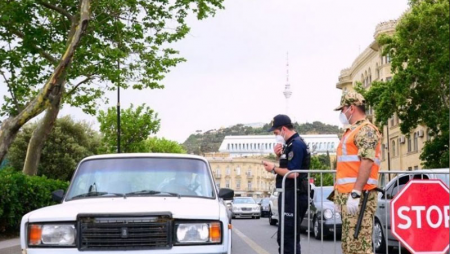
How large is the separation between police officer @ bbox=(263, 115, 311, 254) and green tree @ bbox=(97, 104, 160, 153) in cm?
4904

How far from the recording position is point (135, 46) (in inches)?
936

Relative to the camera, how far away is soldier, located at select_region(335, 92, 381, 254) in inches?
283

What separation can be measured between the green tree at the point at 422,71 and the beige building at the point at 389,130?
56.4ft

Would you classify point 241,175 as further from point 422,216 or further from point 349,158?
point 422,216

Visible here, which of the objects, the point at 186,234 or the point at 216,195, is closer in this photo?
the point at 186,234

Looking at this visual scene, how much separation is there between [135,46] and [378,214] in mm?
13535

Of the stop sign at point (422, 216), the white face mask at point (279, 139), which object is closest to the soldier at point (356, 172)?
the stop sign at point (422, 216)

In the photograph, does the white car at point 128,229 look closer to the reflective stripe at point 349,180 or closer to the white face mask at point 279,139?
the reflective stripe at point 349,180

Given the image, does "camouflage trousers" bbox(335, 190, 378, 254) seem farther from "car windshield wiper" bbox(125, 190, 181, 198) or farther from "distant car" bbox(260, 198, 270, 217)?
"distant car" bbox(260, 198, 270, 217)

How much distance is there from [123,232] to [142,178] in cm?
134

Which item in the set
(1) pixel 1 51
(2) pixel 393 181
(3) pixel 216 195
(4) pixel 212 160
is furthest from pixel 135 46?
(4) pixel 212 160

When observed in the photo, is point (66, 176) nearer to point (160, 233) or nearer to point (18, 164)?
Result: point (18, 164)

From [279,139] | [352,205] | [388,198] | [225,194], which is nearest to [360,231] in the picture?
[352,205]

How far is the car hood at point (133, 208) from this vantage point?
6438 millimetres
